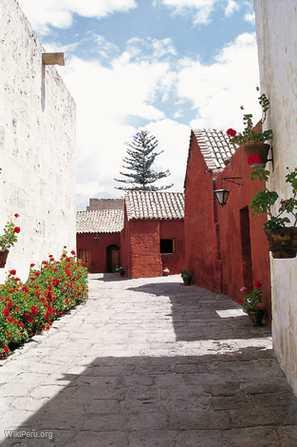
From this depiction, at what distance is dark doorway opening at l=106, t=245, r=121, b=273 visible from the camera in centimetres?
3003

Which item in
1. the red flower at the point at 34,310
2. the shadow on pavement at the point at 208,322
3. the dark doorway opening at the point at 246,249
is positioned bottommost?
the shadow on pavement at the point at 208,322

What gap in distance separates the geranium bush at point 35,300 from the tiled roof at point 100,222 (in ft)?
64.2

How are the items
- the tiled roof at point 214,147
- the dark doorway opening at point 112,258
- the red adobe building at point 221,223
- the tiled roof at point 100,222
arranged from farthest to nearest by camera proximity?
the dark doorway opening at point 112,258 < the tiled roof at point 100,222 < the tiled roof at point 214,147 < the red adobe building at point 221,223

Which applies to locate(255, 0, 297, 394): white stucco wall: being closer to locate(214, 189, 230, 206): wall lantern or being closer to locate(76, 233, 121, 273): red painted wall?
locate(214, 189, 230, 206): wall lantern

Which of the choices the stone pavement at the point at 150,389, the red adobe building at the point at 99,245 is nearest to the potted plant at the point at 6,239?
the stone pavement at the point at 150,389

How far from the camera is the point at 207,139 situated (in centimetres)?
1455

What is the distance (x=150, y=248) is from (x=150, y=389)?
A: 17.8 meters

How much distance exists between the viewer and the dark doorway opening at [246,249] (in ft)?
30.4

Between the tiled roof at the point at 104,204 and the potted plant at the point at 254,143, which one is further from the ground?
the tiled roof at the point at 104,204

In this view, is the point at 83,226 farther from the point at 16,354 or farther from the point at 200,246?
the point at 16,354

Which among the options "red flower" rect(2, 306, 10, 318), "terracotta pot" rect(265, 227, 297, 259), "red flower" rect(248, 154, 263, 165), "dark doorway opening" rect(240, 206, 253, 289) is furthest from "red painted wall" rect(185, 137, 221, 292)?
"terracotta pot" rect(265, 227, 297, 259)

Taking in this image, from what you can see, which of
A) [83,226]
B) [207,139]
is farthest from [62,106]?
[83,226]

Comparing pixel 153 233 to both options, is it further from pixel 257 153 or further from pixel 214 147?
pixel 257 153

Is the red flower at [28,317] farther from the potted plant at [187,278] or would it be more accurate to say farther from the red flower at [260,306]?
the potted plant at [187,278]
